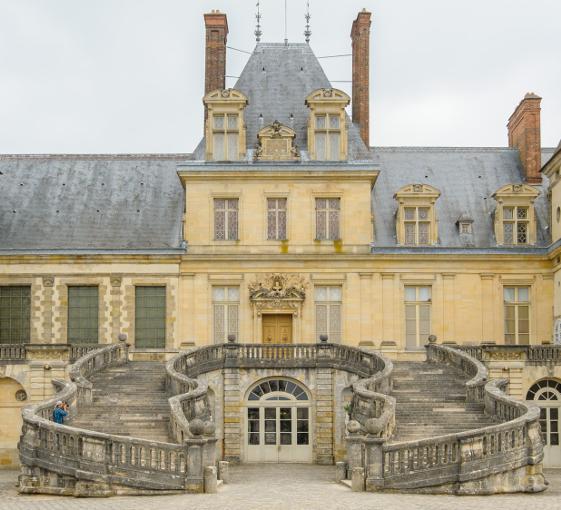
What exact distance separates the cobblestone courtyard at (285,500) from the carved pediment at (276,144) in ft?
47.2

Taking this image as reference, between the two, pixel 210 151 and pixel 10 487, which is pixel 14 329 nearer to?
pixel 210 151

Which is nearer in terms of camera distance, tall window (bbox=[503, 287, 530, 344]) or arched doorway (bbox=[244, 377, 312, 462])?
arched doorway (bbox=[244, 377, 312, 462])

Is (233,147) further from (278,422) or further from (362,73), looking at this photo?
(278,422)

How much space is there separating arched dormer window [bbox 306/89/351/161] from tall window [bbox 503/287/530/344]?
23.4ft

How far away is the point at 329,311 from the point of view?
36375 mm

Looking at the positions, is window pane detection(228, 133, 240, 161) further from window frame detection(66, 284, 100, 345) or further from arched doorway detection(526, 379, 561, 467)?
arched doorway detection(526, 379, 561, 467)

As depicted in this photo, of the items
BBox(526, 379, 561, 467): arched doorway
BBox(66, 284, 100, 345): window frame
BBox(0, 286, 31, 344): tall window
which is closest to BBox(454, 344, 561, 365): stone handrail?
BBox(526, 379, 561, 467): arched doorway

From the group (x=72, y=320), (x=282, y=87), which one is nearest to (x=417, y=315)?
(x=282, y=87)

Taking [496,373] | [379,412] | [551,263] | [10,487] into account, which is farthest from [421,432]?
[551,263]

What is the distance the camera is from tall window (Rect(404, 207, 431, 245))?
122 ft

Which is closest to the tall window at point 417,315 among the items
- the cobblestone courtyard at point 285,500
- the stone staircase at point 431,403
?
the stone staircase at point 431,403

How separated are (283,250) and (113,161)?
8011 millimetres

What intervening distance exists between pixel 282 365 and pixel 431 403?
5084 millimetres

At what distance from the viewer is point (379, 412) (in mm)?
26016
